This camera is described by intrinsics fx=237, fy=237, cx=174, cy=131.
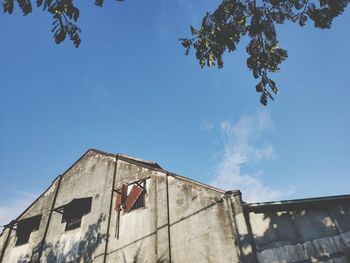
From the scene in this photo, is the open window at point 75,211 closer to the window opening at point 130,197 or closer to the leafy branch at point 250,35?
the window opening at point 130,197

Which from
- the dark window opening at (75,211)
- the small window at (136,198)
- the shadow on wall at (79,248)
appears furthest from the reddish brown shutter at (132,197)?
the dark window opening at (75,211)

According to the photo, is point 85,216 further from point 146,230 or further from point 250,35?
point 250,35

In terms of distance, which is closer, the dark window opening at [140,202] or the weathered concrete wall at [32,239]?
the dark window opening at [140,202]

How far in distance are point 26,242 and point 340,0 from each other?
17328mm

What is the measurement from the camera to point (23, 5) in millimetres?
3416

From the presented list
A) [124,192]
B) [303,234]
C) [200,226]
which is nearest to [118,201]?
[124,192]

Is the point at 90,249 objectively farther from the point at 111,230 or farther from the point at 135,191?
the point at 135,191

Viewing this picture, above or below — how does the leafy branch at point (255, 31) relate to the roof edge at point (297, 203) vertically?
above

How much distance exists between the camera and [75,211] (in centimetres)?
1324

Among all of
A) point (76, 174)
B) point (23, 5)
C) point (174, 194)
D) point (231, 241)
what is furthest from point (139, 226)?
point (23, 5)

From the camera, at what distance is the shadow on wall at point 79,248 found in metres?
10.9

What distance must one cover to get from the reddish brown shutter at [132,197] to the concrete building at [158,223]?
0.16 feet

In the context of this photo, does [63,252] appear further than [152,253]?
Yes

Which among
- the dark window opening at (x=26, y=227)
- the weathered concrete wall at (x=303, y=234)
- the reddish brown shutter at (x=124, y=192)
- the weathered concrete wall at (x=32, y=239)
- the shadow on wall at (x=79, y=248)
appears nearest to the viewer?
the weathered concrete wall at (x=303, y=234)
